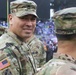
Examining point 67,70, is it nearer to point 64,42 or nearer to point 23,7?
point 64,42

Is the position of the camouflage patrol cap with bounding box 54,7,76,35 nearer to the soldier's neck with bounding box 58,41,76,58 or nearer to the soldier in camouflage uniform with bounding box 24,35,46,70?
the soldier's neck with bounding box 58,41,76,58

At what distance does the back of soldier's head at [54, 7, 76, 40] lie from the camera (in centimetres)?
202

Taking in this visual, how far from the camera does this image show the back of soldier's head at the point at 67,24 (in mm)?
2020

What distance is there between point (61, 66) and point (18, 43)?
55.3 inches

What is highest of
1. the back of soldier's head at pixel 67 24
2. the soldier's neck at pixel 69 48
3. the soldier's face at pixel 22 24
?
the back of soldier's head at pixel 67 24

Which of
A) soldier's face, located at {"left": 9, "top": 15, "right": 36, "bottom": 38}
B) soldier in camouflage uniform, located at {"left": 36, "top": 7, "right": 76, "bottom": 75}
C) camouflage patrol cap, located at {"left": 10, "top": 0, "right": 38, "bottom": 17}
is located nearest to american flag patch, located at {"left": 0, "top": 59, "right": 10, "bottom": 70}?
soldier's face, located at {"left": 9, "top": 15, "right": 36, "bottom": 38}

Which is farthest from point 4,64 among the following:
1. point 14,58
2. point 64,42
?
point 64,42

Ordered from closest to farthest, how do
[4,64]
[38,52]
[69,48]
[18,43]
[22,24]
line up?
1. [69,48]
2. [4,64]
3. [18,43]
4. [22,24]
5. [38,52]

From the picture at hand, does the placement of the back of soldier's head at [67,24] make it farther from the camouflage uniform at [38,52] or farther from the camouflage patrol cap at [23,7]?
the camouflage uniform at [38,52]

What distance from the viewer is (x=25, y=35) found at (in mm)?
3359

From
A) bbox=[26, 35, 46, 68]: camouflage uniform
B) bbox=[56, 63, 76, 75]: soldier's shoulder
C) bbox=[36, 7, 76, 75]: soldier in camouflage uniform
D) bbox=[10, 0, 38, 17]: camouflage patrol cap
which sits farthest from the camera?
bbox=[26, 35, 46, 68]: camouflage uniform

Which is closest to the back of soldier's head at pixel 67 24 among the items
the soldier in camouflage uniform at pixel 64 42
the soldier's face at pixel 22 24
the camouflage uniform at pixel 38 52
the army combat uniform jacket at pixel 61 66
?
the soldier in camouflage uniform at pixel 64 42

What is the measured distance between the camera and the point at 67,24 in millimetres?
2021

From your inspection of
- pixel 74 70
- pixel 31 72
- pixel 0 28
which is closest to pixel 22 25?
pixel 31 72
